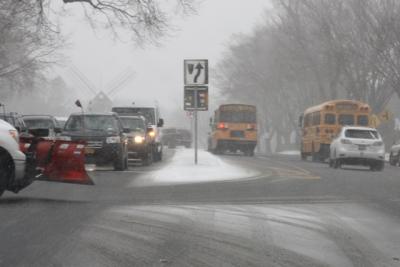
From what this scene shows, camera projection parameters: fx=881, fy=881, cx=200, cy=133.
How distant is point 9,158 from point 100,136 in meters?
10.0

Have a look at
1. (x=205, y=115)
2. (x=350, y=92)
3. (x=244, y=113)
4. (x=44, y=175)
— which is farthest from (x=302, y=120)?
(x=205, y=115)

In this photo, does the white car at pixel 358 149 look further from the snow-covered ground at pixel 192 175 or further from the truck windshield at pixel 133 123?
the snow-covered ground at pixel 192 175

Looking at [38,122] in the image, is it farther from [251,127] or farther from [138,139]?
[251,127]

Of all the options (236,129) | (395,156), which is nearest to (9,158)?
(395,156)

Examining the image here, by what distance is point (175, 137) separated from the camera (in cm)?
6694

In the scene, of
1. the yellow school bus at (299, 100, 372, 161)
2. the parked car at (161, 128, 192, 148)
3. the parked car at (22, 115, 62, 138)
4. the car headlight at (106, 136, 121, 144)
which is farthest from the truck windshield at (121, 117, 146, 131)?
the parked car at (161, 128, 192, 148)

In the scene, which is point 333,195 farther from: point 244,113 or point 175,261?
point 244,113

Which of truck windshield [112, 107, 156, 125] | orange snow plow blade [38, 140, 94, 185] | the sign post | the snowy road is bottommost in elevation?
the snowy road

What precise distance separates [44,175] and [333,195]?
5336 mm

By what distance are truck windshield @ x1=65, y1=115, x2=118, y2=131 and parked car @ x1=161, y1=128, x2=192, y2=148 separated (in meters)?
40.4

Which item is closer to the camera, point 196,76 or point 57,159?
point 57,159

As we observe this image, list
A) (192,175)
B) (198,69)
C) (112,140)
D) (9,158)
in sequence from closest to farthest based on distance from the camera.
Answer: (9,158) → (192,175) → (198,69) → (112,140)

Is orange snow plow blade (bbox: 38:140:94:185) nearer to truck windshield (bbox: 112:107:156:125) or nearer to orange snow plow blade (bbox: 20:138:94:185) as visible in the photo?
orange snow plow blade (bbox: 20:138:94:185)

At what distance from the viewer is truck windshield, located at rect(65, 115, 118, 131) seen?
2417cm
